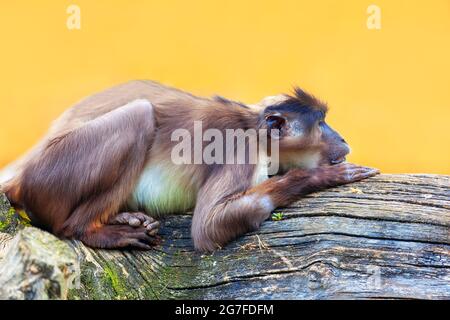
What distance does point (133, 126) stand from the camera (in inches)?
187

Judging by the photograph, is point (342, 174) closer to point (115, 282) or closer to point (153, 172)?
point (153, 172)

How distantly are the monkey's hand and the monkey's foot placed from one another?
126 cm

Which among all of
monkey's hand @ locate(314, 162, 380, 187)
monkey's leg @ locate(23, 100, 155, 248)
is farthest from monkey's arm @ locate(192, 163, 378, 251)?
monkey's leg @ locate(23, 100, 155, 248)

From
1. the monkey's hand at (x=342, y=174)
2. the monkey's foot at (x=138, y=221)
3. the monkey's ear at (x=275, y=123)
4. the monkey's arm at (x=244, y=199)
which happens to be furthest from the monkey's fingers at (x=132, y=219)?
the monkey's hand at (x=342, y=174)

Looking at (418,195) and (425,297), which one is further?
(418,195)

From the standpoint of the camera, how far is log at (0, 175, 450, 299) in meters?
4.12

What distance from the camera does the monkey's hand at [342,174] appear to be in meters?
4.90

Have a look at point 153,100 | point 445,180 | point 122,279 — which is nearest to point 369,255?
point 445,180

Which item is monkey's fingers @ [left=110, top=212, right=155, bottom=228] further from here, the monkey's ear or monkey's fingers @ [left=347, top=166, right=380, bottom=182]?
monkey's fingers @ [left=347, top=166, right=380, bottom=182]

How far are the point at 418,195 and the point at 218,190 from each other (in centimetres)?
147

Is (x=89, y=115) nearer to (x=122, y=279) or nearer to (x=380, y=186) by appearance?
(x=122, y=279)

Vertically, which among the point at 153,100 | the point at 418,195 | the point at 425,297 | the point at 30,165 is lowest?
the point at 425,297

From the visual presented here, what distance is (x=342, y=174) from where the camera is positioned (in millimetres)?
4961

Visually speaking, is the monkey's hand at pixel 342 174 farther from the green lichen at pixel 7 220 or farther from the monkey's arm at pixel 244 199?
the green lichen at pixel 7 220
